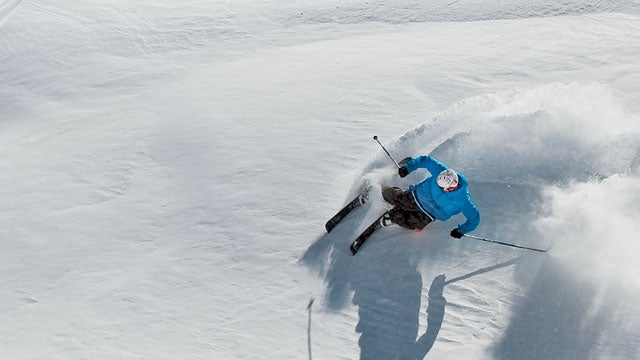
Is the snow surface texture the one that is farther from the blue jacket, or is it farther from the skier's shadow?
the blue jacket

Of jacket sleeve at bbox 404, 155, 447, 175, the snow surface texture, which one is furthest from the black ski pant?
jacket sleeve at bbox 404, 155, 447, 175

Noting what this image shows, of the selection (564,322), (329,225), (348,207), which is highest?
(348,207)

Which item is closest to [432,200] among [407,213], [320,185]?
[407,213]

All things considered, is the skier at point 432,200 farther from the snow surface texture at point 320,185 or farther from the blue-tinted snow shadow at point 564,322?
the blue-tinted snow shadow at point 564,322

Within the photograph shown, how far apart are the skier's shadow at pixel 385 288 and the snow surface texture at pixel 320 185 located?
0.03 m

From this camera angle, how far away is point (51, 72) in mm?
13781

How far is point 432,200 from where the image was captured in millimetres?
7707

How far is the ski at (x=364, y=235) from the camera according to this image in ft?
25.7

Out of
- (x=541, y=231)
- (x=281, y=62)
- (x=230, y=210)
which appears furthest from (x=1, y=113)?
(x=541, y=231)

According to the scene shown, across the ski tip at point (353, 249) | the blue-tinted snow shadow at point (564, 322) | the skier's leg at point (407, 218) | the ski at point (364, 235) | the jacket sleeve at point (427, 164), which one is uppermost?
the jacket sleeve at point (427, 164)

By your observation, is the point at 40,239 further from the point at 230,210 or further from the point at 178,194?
the point at 230,210

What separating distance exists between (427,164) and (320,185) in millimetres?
1891

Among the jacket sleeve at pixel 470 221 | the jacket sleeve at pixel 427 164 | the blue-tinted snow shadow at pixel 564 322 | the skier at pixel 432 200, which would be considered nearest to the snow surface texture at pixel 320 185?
the blue-tinted snow shadow at pixel 564 322

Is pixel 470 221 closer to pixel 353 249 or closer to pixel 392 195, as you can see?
pixel 392 195
